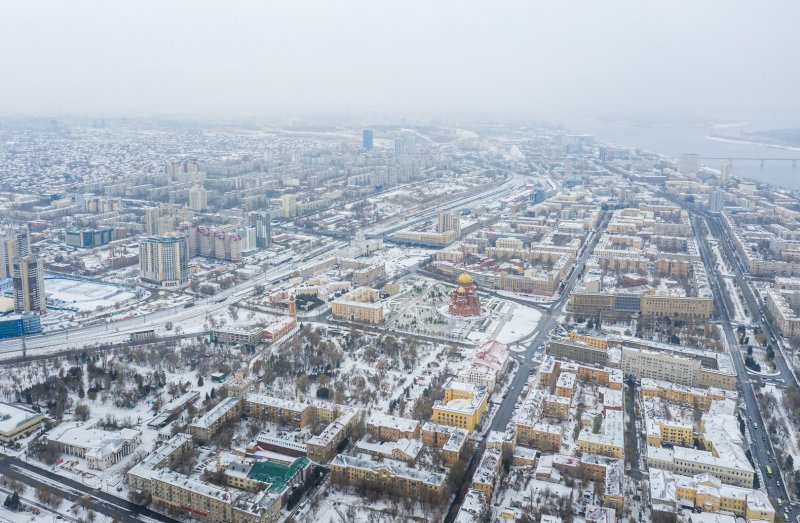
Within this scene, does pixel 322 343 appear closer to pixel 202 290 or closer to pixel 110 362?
pixel 110 362

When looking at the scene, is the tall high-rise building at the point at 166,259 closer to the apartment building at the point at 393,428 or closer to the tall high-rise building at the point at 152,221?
the tall high-rise building at the point at 152,221

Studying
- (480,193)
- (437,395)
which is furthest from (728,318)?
(480,193)

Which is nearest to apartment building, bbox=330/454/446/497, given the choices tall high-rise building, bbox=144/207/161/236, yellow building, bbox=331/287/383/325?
yellow building, bbox=331/287/383/325

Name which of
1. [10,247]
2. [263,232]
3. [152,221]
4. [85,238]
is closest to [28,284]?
[10,247]

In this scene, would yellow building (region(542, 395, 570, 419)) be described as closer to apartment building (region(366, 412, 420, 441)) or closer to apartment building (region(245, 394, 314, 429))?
apartment building (region(366, 412, 420, 441))

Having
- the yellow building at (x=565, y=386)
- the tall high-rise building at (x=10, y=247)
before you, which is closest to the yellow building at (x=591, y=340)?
the yellow building at (x=565, y=386)
